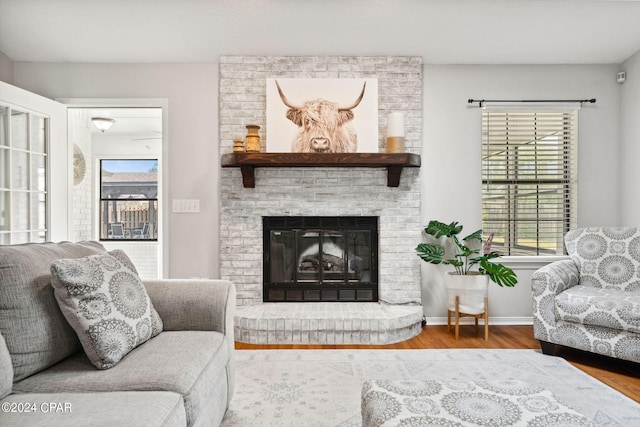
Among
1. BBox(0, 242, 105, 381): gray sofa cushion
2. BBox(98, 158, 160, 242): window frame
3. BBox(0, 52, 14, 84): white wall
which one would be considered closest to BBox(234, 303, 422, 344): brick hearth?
BBox(0, 242, 105, 381): gray sofa cushion

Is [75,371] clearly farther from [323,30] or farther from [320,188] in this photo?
[323,30]

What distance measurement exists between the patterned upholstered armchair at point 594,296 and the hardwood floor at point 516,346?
125mm

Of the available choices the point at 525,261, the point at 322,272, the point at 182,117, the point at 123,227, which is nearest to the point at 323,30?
the point at 182,117

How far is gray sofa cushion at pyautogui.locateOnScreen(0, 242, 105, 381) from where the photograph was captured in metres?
1.33

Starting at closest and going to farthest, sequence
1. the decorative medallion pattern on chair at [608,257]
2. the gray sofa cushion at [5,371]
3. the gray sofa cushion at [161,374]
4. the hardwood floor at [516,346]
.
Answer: the gray sofa cushion at [5,371]
the gray sofa cushion at [161,374]
the hardwood floor at [516,346]
the decorative medallion pattern on chair at [608,257]

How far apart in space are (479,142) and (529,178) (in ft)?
1.93

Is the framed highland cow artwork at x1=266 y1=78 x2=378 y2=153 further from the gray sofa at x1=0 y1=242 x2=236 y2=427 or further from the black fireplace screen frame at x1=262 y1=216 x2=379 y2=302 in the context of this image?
the gray sofa at x1=0 y1=242 x2=236 y2=427

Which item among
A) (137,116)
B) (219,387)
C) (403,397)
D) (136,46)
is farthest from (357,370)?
(137,116)

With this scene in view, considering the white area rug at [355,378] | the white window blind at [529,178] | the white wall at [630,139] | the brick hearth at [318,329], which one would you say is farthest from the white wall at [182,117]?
the white wall at [630,139]

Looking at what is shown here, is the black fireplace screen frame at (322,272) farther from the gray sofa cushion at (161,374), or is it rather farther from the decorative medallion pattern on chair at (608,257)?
the gray sofa cushion at (161,374)

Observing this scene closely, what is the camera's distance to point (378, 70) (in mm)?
3520

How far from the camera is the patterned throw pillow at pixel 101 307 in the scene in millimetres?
1408

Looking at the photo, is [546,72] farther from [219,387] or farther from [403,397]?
[219,387]

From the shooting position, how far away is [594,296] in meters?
2.62
